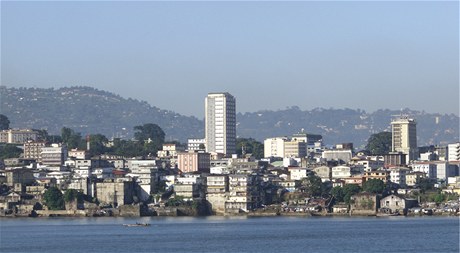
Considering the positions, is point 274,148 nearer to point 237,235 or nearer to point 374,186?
point 374,186

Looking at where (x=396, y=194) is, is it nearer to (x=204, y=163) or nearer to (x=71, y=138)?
(x=204, y=163)

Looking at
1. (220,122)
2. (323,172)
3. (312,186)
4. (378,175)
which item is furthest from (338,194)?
(220,122)

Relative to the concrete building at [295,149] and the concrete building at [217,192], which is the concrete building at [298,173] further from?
the concrete building at [295,149]

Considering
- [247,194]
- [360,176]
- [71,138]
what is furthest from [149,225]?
[71,138]

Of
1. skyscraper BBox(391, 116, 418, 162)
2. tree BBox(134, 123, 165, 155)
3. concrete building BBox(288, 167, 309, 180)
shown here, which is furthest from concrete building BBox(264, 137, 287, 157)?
concrete building BBox(288, 167, 309, 180)

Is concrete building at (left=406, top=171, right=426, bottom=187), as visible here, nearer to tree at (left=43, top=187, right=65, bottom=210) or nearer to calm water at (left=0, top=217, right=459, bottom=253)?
calm water at (left=0, top=217, right=459, bottom=253)

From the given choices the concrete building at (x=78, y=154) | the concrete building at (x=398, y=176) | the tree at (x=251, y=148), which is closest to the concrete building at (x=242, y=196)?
the concrete building at (x=398, y=176)
